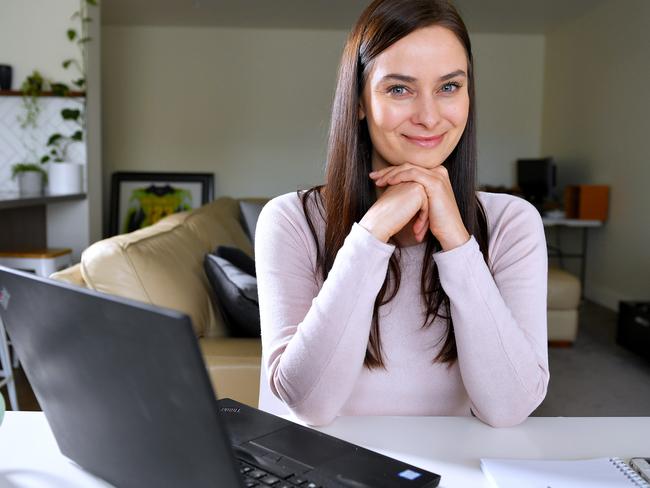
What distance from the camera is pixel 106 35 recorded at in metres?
7.04

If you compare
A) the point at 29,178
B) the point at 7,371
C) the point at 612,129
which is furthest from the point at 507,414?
the point at 612,129

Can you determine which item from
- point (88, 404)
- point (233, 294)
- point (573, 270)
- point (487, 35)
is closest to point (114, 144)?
point (487, 35)

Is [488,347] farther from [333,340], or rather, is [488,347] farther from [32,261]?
[32,261]

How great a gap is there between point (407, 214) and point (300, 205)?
0.24 meters

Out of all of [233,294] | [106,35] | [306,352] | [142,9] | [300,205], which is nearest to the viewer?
[306,352]

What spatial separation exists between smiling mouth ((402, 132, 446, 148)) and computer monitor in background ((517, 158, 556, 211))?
17.7ft

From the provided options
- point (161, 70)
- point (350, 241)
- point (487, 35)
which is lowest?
point (350, 241)

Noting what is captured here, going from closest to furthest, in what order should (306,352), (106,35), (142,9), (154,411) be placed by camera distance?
(154,411), (306,352), (142,9), (106,35)

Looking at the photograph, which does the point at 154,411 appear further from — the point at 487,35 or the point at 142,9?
the point at 487,35

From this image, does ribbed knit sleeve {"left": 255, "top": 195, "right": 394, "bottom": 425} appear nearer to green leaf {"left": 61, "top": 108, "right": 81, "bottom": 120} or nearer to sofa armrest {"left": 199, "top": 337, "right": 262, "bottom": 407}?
sofa armrest {"left": 199, "top": 337, "right": 262, "bottom": 407}

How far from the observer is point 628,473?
729 mm

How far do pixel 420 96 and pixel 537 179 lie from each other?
18.8ft

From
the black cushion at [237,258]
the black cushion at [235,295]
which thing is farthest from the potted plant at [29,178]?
the black cushion at [235,295]

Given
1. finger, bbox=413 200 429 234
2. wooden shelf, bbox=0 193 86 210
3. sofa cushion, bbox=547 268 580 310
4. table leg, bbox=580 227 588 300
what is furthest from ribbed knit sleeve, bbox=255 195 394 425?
table leg, bbox=580 227 588 300
